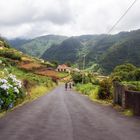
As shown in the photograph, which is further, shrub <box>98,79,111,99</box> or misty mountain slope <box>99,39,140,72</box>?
misty mountain slope <box>99,39,140,72</box>

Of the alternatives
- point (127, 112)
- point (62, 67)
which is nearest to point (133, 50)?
point (62, 67)

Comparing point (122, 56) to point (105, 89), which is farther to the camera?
point (122, 56)

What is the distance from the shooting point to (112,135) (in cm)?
1409

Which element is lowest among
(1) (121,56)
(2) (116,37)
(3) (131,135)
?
(3) (131,135)

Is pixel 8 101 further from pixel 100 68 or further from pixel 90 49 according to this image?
pixel 90 49

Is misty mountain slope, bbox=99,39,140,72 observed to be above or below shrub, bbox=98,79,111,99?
above

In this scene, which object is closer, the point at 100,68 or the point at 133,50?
the point at 100,68

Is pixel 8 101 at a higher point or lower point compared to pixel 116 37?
lower

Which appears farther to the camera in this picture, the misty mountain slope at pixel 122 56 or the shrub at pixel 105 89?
the misty mountain slope at pixel 122 56

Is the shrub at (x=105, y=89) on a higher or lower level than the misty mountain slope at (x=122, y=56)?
lower

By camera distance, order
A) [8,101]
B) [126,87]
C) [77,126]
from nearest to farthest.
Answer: [77,126] < [8,101] < [126,87]

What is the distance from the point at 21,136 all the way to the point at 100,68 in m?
99.1

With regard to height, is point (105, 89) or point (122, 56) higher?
point (122, 56)

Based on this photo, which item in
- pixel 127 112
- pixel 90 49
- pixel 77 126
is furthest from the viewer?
pixel 90 49
